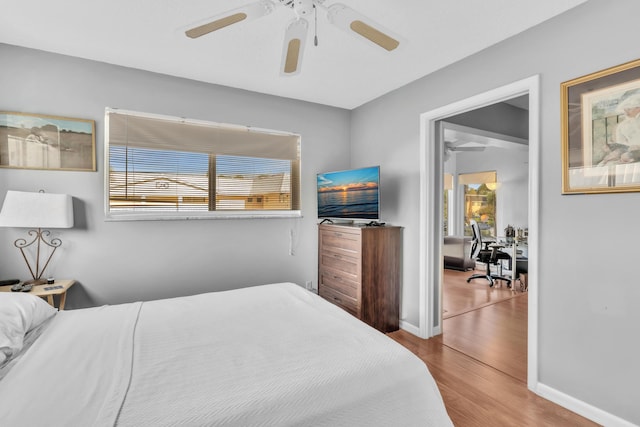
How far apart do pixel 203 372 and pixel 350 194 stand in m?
2.35

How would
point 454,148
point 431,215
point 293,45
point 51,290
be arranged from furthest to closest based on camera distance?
point 454,148 < point 431,215 < point 51,290 < point 293,45

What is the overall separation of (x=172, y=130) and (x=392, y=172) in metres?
2.33

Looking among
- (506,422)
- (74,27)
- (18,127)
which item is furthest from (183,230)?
(506,422)

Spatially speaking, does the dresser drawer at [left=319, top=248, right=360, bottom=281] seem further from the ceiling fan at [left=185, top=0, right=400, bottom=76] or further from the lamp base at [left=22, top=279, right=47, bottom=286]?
the lamp base at [left=22, top=279, right=47, bottom=286]

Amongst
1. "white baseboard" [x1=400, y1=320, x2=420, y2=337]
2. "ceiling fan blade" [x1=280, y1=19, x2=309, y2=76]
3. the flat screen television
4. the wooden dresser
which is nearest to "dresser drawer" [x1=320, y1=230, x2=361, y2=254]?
the wooden dresser

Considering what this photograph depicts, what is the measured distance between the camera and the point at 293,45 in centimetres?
168

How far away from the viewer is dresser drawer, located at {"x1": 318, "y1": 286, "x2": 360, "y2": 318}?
9.98 feet

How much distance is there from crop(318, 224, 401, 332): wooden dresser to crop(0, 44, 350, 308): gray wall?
504mm

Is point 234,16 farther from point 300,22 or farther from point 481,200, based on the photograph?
point 481,200

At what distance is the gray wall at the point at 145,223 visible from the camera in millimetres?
2461

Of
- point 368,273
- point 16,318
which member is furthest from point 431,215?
point 16,318

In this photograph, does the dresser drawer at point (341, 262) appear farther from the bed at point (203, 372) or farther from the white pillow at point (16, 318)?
the white pillow at point (16, 318)

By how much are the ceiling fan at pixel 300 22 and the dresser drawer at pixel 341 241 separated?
1.81 meters

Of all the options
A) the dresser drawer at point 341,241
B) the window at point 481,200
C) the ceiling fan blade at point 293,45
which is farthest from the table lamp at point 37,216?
the window at point 481,200
